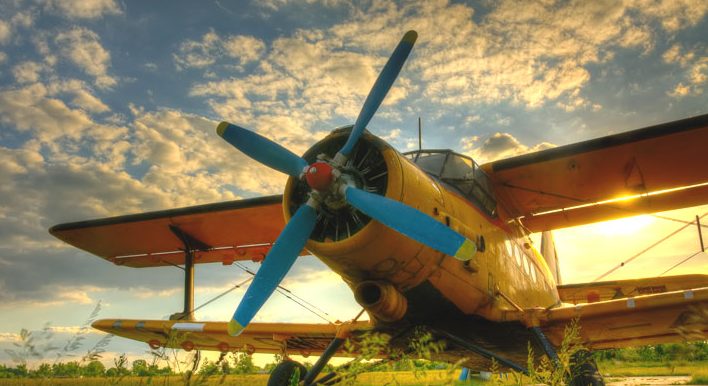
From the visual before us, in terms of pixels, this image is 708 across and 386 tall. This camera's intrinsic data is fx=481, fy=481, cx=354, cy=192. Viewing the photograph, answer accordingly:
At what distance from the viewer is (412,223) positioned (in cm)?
452

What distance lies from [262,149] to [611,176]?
617 centimetres

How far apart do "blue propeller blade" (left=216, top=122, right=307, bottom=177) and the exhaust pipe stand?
148 cm

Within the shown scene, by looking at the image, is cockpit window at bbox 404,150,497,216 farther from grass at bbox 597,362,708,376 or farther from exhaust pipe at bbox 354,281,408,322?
grass at bbox 597,362,708,376

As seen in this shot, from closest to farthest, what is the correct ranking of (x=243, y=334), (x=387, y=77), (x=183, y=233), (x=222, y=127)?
1. (x=222, y=127)
2. (x=387, y=77)
3. (x=243, y=334)
4. (x=183, y=233)

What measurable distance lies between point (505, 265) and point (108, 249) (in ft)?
28.3

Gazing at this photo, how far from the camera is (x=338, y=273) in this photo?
5.46 meters

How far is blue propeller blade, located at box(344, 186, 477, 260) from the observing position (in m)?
4.28

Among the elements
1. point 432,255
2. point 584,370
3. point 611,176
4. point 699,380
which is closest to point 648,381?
point 699,380

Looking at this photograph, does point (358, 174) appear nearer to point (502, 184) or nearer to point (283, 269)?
point (283, 269)

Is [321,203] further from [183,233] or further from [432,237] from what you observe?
[183,233]

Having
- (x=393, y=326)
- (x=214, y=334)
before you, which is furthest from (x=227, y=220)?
(x=393, y=326)

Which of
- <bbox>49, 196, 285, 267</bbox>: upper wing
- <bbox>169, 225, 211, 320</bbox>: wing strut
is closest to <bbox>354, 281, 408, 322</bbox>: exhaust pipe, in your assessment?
<bbox>49, 196, 285, 267</bbox>: upper wing

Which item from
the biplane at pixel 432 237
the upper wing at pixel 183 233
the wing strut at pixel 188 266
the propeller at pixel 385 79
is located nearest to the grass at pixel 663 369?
the biplane at pixel 432 237

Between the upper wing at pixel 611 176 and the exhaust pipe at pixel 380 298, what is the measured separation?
10.9 ft
